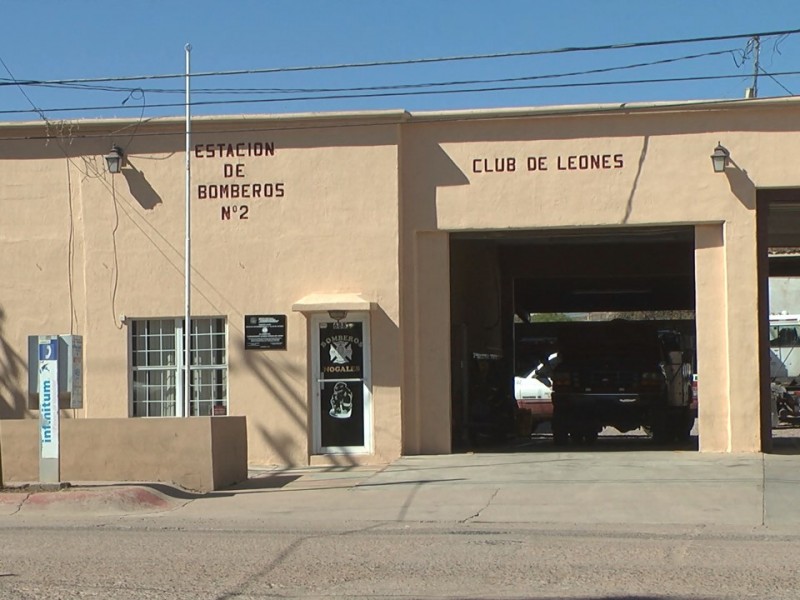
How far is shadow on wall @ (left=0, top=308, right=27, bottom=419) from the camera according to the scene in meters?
18.3

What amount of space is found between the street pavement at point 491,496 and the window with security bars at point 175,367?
216 centimetres

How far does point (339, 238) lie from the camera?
17734 millimetres

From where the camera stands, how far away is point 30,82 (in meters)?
18.0

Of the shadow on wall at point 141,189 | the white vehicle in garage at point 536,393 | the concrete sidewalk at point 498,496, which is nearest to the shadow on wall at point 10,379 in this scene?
the shadow on wall at point 141,189

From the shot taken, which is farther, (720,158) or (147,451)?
(720,158)

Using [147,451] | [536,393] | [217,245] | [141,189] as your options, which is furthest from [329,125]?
[536,393]

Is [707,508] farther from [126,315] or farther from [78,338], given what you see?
[126,315]

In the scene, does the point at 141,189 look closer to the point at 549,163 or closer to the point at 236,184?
the point at 236,184

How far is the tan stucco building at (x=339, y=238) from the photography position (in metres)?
17.1

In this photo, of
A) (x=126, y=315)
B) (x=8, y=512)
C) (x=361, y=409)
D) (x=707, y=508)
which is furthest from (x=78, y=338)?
(x=707, y=508)

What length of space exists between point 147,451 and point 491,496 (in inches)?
188

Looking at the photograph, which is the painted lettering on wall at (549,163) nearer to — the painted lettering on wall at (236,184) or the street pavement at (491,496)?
the painted lettering on wall at (236,184)

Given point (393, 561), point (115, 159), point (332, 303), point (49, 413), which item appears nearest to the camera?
point (393, 561)

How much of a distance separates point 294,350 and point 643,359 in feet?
25.4
